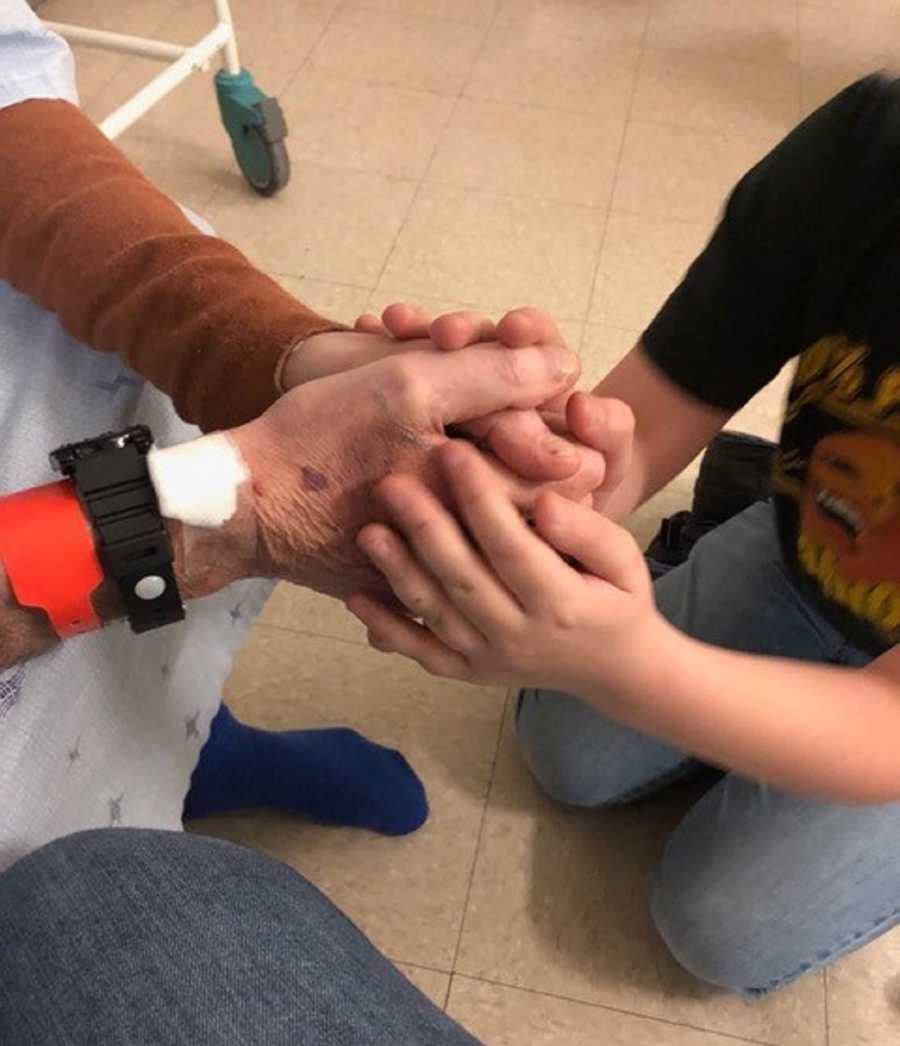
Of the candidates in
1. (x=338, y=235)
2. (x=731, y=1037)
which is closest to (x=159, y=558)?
(x=731, y=1037)

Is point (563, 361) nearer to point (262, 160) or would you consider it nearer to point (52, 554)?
point (52, 554)

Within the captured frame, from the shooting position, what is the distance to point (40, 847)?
1.56 feet

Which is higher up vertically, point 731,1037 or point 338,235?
point 338,235

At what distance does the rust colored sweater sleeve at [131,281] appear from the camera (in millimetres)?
593

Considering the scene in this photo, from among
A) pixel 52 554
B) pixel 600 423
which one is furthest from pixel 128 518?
pixel 600 423

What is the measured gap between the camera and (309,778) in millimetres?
977

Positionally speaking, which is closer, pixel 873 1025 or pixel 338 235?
pixel 873 1025

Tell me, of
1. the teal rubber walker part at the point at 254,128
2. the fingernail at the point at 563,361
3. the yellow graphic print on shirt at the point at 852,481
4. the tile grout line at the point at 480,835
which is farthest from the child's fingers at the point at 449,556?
the teal rubber walker part at the point at 254,128

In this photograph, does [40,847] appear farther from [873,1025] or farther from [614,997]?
[873,1025]

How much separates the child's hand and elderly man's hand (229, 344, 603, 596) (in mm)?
28

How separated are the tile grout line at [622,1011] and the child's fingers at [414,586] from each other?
1.76 ft

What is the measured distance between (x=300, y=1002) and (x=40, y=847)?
0.46 ft

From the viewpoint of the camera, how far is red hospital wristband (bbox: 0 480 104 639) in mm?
463

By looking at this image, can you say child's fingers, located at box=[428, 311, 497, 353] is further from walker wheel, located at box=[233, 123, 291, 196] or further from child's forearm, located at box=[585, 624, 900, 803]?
walker wheel, located at box=[233, 123, 291, 196]
